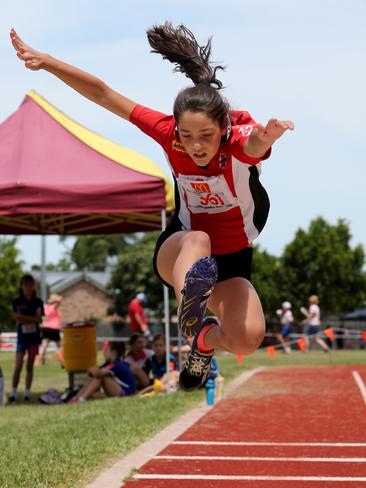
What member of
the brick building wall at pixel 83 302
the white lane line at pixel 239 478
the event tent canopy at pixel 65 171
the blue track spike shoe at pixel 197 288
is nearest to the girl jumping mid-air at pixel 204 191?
the blue track spike shoe at pixel 197 288

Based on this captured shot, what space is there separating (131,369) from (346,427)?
4.31 metres

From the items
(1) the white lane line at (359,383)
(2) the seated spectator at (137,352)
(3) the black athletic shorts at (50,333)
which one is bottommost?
(1) the white lane line at (359,383)

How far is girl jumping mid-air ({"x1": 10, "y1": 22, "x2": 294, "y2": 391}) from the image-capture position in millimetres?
4402

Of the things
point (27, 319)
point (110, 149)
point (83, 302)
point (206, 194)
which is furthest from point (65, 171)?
point (83, 302)

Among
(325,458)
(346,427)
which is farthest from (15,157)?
(325,458)

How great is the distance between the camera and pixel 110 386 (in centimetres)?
1116

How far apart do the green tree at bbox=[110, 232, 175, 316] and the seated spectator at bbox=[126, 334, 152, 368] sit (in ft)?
131

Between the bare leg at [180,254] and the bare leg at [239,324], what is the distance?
31cm

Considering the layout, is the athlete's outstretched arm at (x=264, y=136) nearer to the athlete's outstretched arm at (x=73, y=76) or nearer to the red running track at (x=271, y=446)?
the athlete's outstretched arm at (x=73, y=76)

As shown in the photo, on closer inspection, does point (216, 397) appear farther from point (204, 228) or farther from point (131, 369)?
point (204, 228)

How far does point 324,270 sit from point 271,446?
1826 inches

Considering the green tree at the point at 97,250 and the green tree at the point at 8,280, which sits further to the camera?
the green tree at the point at 97,250

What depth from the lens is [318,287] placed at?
171ft

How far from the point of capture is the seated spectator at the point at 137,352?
1206cm
